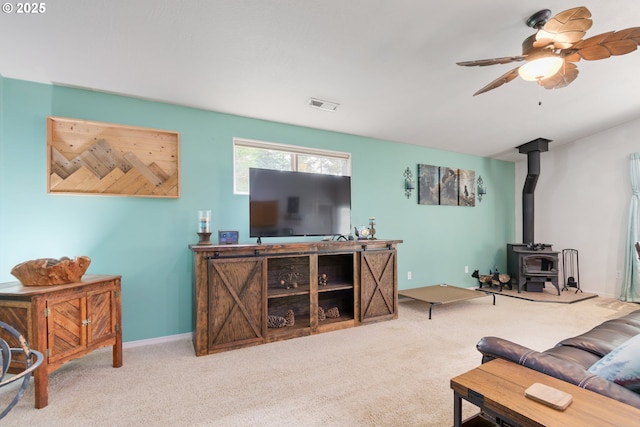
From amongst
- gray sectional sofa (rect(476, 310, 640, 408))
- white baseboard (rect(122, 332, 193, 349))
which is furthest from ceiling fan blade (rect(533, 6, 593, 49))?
white baseboard (rect(122, 332, 193, 349))

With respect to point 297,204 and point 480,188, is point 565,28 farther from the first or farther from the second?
point 480,188

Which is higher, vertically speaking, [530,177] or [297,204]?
[530,177]

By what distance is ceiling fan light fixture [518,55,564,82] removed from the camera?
2.18m

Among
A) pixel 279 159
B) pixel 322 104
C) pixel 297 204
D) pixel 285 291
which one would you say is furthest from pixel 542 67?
pixel 285 291

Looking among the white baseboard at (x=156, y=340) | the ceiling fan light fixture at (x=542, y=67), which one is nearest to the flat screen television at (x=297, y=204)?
the white baseboard at (x=156, y=340)

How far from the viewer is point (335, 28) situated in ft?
7.49

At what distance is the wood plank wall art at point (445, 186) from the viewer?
5.02 meters

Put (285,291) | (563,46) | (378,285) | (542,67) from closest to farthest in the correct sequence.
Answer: (563,46)
(542,67)
(285,291)
(378,285)

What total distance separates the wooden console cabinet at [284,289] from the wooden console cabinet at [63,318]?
2.24ft

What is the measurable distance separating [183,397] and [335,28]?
2.97 metres

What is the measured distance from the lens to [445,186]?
17.4ft

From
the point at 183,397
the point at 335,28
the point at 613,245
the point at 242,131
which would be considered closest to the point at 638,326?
the point at 335,28

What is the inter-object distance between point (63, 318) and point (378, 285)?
9.99ft

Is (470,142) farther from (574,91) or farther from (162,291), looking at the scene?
(162,291)
